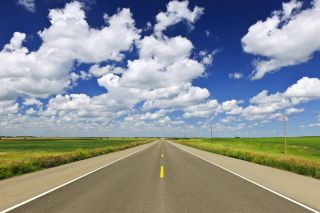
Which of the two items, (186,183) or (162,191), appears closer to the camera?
(162,191)

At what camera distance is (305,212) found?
7.43 m

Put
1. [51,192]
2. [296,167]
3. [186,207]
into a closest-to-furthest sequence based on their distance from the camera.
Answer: [186,207] < [51,192] < [296,167]

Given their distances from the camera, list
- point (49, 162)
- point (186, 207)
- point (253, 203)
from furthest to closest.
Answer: point (49, 162)
point (253, 203)
point (186, 207)

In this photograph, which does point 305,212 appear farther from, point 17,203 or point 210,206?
point 17,203

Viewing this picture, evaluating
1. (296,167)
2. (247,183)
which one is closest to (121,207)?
(247,183)

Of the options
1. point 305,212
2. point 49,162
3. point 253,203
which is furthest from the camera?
point 49,162

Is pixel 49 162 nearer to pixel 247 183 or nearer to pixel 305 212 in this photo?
pixel 247 183

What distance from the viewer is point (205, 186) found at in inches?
457

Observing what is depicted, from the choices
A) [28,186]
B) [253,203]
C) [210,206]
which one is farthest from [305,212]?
[28,186]

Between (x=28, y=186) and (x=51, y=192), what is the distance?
6.56 feet

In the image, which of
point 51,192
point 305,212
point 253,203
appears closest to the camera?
point 305,212

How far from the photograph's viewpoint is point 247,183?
40.4 ft

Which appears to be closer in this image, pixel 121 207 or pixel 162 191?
pixel 121 207

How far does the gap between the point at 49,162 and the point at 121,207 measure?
14.6 meters
